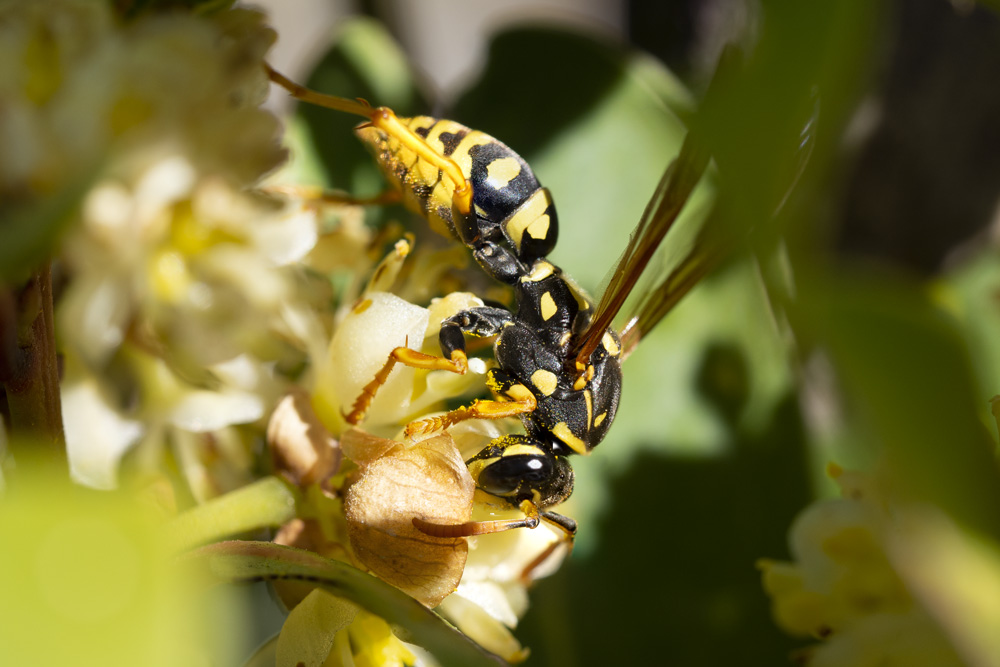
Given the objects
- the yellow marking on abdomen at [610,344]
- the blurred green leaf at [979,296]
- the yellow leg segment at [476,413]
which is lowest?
the yellow leg segment at [476,413]

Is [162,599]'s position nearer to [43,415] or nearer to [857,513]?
[43,415]

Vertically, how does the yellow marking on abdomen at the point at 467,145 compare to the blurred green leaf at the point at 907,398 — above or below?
below

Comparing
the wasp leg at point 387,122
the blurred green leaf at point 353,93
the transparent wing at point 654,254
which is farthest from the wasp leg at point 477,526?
the blurred green leaf at point 353,93

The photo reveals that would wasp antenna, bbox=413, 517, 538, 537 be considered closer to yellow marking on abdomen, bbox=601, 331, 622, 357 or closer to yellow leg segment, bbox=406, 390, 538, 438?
yellow leg segment, bbox=406, 390, 538, 438

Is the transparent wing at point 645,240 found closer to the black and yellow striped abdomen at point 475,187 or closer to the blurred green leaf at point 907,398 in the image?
the black and yellow striped abdomen at point 475,187

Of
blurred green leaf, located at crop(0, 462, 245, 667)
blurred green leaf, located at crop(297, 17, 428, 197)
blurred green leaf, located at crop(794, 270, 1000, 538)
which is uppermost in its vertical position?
blurred green leaf, located at crop(794, 270, 1000, 538)

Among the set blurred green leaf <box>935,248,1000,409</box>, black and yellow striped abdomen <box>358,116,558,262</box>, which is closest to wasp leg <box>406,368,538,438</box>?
black and yellow striped abdomen <box>358,116,558,262</box>

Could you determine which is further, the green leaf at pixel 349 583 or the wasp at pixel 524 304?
the wasp at pixel 524 304
